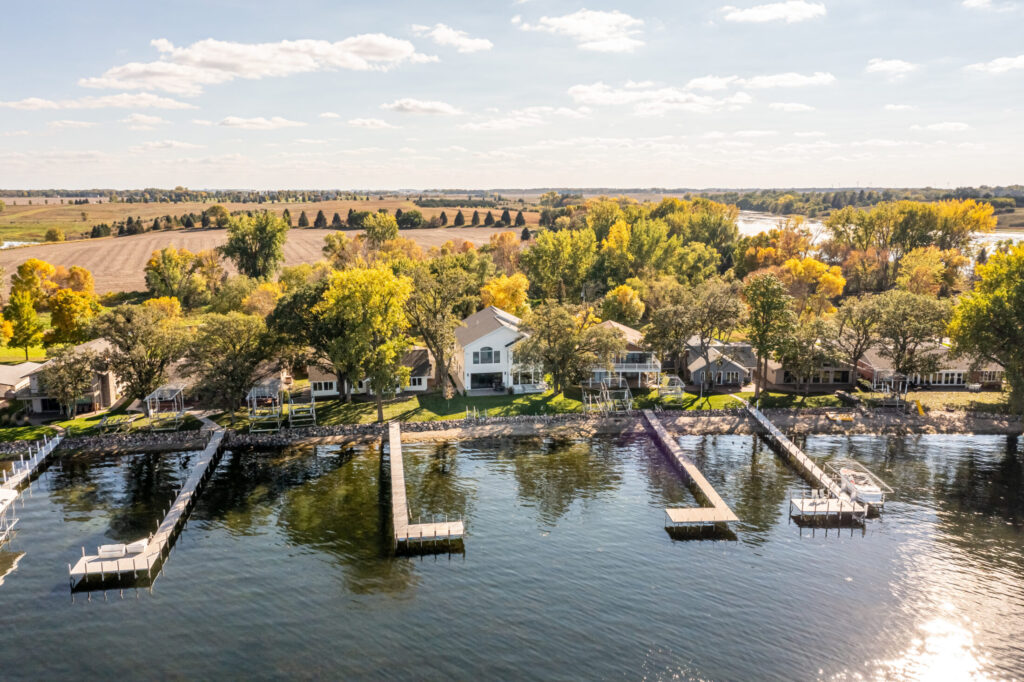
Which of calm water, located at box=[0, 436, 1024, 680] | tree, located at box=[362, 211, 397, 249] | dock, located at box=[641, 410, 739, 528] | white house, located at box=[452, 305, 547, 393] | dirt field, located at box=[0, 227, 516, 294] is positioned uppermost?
tree, located at box=[362, 211, 397, 249]

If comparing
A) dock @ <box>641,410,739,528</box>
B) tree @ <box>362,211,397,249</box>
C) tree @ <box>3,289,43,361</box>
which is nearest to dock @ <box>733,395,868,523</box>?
dock @ <box>641,410,739,528</box>

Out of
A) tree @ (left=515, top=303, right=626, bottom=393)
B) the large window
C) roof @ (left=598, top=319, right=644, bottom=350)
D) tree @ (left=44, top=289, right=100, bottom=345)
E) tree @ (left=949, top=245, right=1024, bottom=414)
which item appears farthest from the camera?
tree @ (left=44, top=289, right=100, bottom=345)

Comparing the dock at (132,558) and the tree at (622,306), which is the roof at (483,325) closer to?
the tree at (622,306)

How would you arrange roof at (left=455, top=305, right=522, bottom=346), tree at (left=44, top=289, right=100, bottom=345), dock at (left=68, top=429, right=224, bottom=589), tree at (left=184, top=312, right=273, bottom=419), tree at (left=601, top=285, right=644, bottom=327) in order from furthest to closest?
tree at (left=601, top=285, right=644, bottom=327) → tree at (left=44, top=289, right=100, bottom=345) → roof at (left=455, top=305, right=522, bottom=346) → tree at (left=184, top=312, right=273, bottom=419) → dock at (left=68, top=429, right=224, bottom=589)

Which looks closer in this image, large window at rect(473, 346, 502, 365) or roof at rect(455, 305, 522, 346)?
large window at rect(473, 346, 502, 365)

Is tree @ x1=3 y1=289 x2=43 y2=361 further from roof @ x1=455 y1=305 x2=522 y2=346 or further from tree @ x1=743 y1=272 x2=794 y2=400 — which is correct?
tree @ x1=743 y1=272 x2=794 y2=400

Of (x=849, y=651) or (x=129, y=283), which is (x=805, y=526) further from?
(x=129, y=283)

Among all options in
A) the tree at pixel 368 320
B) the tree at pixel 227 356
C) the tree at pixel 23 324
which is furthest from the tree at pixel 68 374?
the tree at pixel 23 324
